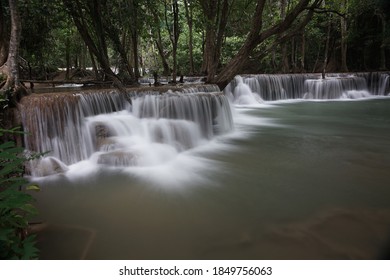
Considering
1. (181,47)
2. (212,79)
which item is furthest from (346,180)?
(181,47)

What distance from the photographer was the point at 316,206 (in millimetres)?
4199

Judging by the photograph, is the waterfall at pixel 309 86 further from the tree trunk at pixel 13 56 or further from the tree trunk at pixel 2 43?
the tree trunk at pixel 13 56

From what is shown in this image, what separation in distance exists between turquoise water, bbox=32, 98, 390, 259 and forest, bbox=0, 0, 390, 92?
4.09 meters

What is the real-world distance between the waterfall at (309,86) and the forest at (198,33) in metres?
1.31

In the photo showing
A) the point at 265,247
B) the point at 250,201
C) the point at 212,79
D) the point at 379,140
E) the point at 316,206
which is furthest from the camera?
the point at 212,79

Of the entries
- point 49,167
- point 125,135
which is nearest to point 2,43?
point 125,135

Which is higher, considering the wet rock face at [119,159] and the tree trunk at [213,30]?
the tree trunk at [213,30]

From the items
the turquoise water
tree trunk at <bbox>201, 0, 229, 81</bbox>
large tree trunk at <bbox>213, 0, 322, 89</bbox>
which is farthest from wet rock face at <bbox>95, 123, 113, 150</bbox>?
tree trunk at <bbox>201, 0, 229, 81</bbox>

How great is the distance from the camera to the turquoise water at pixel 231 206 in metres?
3.30

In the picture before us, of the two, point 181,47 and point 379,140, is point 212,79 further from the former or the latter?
point 181,47

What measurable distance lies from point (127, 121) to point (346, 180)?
5.21 meters

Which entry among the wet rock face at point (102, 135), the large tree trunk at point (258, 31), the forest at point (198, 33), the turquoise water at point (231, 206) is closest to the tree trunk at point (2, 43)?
the forest at point (198, 33)

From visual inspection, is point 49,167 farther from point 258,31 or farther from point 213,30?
point 258,31

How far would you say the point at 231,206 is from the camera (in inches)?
170
